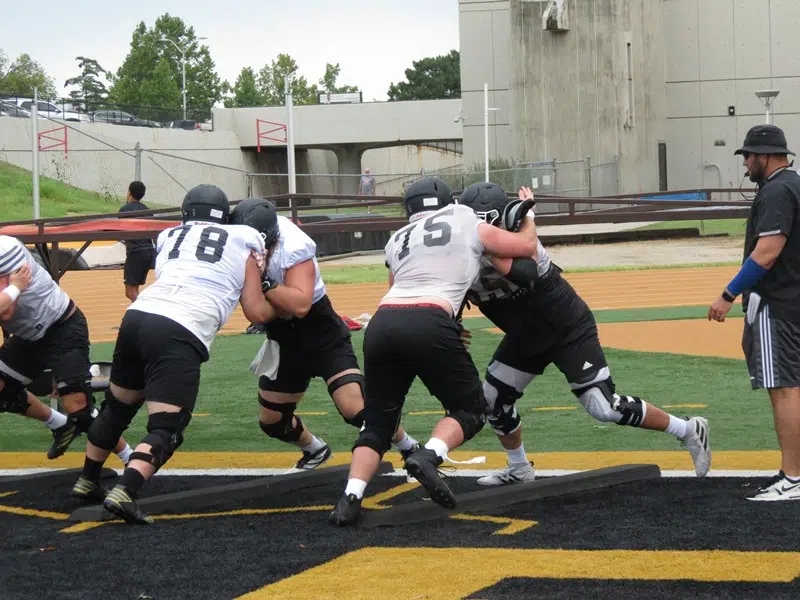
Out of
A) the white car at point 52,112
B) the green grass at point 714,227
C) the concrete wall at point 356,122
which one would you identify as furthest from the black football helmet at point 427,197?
the concrete wall at point 356,122

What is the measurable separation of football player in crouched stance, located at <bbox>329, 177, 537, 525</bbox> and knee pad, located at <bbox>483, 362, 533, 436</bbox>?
29.8 inches

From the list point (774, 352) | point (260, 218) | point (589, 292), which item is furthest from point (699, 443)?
point (589, 292)

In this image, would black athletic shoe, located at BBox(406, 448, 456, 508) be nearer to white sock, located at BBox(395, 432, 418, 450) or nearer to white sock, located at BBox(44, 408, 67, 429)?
white sock, located at BBox(395, 432, 418, 450)

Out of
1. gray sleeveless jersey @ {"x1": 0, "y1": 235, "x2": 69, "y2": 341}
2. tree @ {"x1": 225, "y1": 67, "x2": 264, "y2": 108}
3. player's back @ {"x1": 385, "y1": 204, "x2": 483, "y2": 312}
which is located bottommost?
gray sleeveless jersey @ {"x1": 0, "y1": 235, "x2": 69, "y2": 341}

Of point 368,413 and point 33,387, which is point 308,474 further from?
point 33,387

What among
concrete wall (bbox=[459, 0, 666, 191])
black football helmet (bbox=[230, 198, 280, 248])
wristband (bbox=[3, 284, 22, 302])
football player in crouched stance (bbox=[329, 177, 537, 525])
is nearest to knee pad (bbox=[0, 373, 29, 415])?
wristband (bbox=[3, 284, 22, 302])

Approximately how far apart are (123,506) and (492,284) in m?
2.23

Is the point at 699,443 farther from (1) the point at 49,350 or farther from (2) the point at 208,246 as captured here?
(1) the point at 49,350

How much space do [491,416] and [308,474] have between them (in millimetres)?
1182

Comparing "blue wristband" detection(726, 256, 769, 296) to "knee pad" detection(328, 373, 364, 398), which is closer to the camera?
"blue wristband" detection(726, 256, 769, 296)

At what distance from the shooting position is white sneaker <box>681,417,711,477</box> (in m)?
6.70

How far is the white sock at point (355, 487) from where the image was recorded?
586cm

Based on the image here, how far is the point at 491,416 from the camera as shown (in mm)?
6805

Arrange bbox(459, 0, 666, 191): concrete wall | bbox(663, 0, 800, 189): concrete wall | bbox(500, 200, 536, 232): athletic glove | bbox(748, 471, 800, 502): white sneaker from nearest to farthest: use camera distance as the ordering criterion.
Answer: bbox(748, 471, 800, 502): white sneaker
bbox(500, 200, 536, 232): athletic glove
bbox(459, 0, 666, 191): concrete wall
bbox(663, 0, 800, 189): concrete wall
